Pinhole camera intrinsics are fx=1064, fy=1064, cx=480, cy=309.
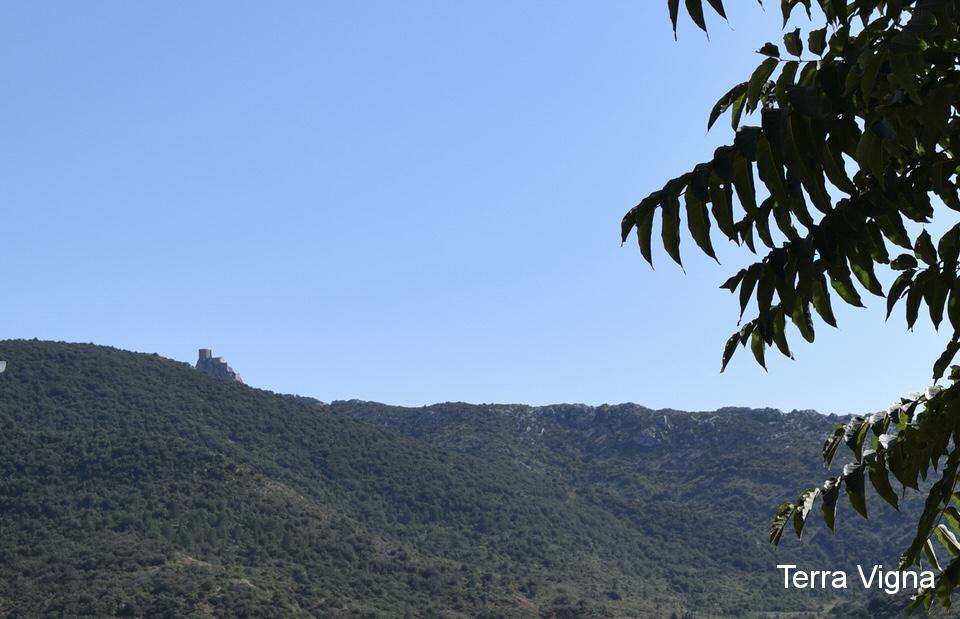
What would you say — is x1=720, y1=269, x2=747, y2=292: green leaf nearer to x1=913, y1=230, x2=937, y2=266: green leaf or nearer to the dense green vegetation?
x1=913, y1=230, x2=937, y2=266: green leaf

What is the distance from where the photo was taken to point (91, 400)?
9656 centimetres

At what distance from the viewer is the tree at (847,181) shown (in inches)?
106

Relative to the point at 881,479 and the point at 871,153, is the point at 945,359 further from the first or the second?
the point at 871,153

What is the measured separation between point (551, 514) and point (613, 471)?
2851 centimetres

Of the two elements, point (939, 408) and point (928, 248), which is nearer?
point (928, 248)

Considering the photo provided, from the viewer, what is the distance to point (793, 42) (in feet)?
10.6

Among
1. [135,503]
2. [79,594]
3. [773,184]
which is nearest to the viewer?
[773,184]

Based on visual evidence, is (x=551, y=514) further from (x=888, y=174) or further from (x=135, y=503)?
(x=888, y=174)

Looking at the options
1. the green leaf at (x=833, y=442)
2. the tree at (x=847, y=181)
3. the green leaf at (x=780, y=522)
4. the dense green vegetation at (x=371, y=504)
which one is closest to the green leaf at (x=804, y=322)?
the tree at (x=847, y=181)

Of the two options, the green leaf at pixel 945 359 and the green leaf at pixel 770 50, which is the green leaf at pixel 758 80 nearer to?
the green leaf at pixel 770 50

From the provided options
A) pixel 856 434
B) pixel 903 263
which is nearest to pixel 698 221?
pixel 903 263

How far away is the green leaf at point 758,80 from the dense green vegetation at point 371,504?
47.3 metres

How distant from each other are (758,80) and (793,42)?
216mm

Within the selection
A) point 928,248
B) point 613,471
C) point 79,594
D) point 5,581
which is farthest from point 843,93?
point 613,471
